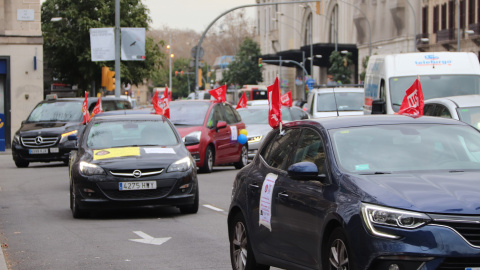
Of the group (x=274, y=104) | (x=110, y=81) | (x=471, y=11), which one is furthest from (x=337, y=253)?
(x=471, y=11)

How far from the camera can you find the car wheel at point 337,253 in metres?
6.17

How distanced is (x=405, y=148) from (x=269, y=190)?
4.04 ft

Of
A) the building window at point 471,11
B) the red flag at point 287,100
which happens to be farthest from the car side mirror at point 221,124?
the building window at point 471,11

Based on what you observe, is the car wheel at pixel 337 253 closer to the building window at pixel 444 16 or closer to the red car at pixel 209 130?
the red car at pixel 209 130

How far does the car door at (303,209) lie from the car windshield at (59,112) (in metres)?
18.9

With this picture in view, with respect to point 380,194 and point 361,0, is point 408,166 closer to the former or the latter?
point 380,194

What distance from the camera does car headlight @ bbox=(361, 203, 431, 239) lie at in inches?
228

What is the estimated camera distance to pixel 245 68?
126000mm

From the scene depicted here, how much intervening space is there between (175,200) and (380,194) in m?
7.36

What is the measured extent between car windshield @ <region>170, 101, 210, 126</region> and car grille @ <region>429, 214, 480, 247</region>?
1660 cm

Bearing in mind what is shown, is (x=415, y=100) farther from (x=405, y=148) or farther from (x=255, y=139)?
(x=255, y=139)

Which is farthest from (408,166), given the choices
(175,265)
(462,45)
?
(462,45)

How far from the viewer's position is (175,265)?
9.27 metres

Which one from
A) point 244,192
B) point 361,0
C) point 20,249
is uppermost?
point 361,0
